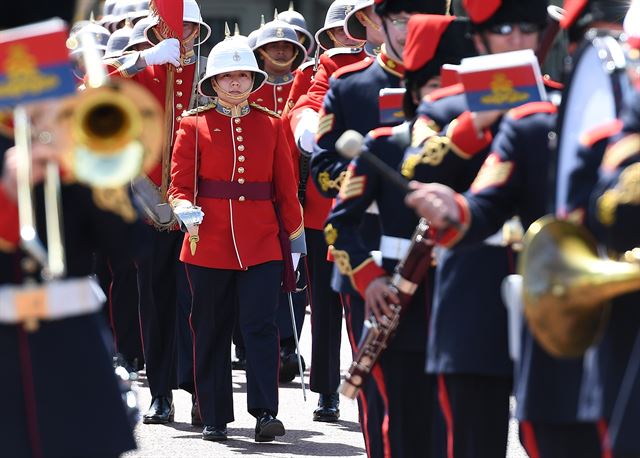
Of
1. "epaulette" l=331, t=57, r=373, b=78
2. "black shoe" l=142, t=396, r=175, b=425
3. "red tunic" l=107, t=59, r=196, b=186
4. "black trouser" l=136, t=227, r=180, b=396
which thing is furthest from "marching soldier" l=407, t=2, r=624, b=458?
"red tunic" l=107, t=59, r=196, b=186

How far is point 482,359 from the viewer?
5.52 meters

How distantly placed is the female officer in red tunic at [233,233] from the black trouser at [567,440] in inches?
156

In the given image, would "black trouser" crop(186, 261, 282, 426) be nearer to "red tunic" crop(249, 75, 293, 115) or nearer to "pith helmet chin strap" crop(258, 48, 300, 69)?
"red tunic" crop(249, 75, 293, 115)

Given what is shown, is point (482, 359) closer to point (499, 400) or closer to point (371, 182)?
point (499, 400)

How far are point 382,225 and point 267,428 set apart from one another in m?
2.53

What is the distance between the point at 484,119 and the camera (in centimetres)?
568

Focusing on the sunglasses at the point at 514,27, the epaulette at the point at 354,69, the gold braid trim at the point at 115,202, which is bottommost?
the epaulette at the point at 354,69

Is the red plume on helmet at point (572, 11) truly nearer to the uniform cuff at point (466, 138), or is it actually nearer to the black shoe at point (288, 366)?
the uniform cuff at point (466, 138)

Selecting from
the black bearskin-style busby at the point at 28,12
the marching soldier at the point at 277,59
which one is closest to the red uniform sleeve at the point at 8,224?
the black bearskin-style busby at the point at 28,12

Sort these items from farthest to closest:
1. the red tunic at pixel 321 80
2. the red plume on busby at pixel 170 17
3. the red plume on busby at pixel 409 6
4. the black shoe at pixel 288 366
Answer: the black shoe at pixel 288 366
the red plume on busby at pixel 170 17
the red tunic at pixel 321 80
the red plume on busby at pixel 409 6

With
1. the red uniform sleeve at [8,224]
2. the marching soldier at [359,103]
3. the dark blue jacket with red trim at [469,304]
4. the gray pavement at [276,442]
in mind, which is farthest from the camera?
the gray pavement at [276,442]

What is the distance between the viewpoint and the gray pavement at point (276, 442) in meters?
8.50

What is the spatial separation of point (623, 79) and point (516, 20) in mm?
1228

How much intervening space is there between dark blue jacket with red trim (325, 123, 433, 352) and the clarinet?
63 mm
